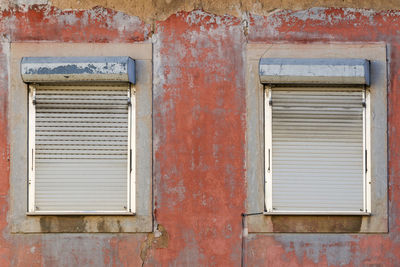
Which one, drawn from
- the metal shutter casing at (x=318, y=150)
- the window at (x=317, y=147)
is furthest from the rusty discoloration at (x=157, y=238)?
the metal shutter casing at (x=318, y=150)

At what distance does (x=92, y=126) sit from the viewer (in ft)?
22.7

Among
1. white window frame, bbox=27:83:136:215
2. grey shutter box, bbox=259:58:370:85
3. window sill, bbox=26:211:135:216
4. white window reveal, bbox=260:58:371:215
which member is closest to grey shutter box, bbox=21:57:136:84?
white window frame, bbox=27:83:136:215

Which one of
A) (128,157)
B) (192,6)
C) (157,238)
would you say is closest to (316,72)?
(192,6)

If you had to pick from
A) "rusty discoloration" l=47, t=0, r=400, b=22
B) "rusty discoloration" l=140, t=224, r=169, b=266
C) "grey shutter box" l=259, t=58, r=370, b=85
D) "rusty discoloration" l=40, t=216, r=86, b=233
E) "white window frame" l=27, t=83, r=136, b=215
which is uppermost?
"rusty discoloration" l=47, t=0, r=400, b=22

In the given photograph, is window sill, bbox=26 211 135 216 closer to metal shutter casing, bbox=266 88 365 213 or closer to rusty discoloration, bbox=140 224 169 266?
rusty discoloration, bbox=140 224 169 266

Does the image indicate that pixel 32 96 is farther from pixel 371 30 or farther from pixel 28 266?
pixel 371 30

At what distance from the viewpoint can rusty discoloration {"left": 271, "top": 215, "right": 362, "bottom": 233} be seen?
6.82 m

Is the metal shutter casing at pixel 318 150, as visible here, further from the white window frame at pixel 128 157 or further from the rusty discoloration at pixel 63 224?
the rusty discoloration at pixel 63 224

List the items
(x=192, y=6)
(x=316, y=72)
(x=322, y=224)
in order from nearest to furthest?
(x=316, y=72)
(x=322, y=224)
(x=192, y=6)

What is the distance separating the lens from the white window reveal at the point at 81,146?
22.5ft

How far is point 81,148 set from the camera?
22.6ft

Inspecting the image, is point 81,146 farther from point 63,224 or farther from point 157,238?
point 157,238

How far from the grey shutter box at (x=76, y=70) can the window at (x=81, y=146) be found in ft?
0.30

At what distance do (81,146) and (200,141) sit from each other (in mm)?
1515
